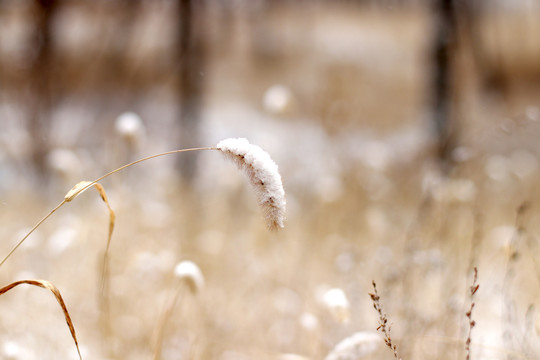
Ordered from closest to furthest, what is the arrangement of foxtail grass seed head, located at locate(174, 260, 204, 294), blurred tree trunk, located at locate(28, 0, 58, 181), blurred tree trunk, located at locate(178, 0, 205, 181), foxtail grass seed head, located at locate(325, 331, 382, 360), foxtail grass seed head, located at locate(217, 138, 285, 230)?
foxtail grass seed head, located at locate(217, 138, 285, 230) → foxtail grass seed head, located at locate(325, 331, 382, 360) → foxtail grass seed head, located at locate(174, 260, 204, 294) → blurred tree trunk, located at locate(28, 0, 58, 181) → blurred tree trunk, located at locate(178, 0, 205, 181)

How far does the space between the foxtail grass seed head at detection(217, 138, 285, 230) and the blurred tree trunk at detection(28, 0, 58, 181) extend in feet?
11.2

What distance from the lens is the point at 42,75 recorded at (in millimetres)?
3686

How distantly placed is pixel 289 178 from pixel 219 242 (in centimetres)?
178

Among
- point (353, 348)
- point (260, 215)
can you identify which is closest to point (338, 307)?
point (353, 348)

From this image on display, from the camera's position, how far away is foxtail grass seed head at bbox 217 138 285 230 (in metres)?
0.62

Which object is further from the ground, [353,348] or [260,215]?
[260,215]

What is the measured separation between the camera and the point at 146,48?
950cm

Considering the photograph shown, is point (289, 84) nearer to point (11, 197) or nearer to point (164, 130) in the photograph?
point (164, 130)

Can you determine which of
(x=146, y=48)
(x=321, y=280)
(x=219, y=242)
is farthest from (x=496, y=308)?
(x=146, y=48)

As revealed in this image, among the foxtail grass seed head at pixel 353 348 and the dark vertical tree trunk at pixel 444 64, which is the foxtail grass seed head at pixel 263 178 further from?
the dark vertical tree trunk at pixel 444 64

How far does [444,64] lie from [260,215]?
10.4 ft

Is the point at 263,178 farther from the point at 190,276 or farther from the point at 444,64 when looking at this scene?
the point at 444,64

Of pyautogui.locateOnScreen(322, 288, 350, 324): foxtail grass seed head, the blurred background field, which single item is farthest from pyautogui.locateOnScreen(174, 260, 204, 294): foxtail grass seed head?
pyautogui.locateOnScreen(322, 288, 350, 324): foxtail grass seed head

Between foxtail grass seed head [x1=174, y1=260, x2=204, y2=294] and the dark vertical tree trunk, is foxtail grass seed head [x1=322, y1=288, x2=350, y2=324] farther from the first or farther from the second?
the dark vertical tree trunk
